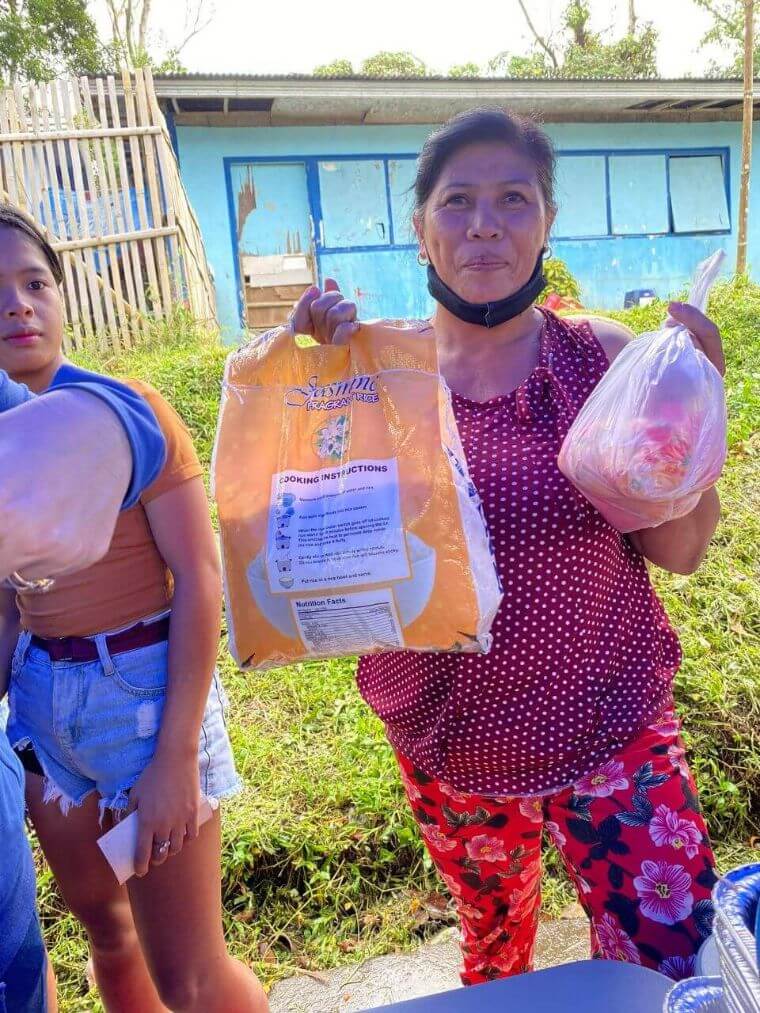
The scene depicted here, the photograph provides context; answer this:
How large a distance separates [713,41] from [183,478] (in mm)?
23871

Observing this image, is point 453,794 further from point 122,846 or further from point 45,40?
point 45,40

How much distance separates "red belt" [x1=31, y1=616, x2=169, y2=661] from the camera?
1428 mm

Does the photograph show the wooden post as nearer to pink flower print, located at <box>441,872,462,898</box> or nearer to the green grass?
the green grass

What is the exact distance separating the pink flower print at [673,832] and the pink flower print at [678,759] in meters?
Result: 0.08

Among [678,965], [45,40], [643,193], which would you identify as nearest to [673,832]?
[678,965]

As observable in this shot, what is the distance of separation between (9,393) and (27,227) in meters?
0.89

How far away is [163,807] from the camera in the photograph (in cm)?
137

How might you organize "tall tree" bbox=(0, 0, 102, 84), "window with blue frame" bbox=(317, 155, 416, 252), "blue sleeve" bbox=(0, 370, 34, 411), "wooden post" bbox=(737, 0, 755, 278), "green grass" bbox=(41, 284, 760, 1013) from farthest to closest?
"tall tree" bbox=(0, 0, 102, 84) → "window with blue frame" bbox=(317, 155, 416, 252) → "wooden post" bbox=(737, 0, 755, 278) → "green grass" bbox=(41, 284, 760, 1013) → "blue sleeve" bbox=(0, 370, 34, 411)

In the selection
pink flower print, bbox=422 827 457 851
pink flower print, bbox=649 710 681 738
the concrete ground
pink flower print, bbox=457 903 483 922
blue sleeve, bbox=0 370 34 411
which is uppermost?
blue sleeve, bbox=0 370 34 411

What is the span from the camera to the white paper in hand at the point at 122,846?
Result: 1.33 metres

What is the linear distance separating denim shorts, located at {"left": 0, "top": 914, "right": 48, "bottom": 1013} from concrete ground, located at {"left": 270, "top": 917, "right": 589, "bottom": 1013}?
3.82ft

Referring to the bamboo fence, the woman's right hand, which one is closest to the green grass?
the woman's right hand

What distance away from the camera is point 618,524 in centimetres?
137

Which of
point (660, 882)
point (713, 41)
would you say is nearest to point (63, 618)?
point (660, 882)
